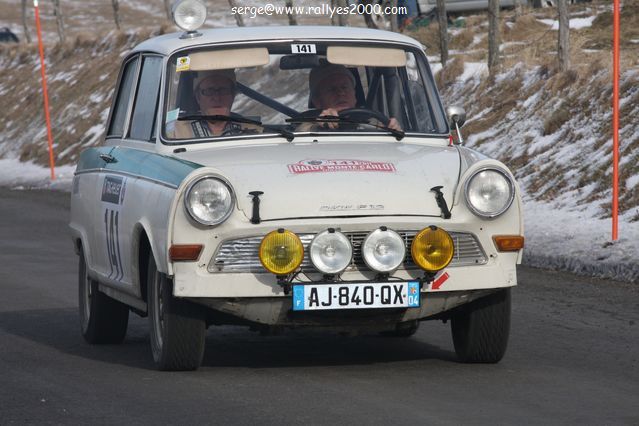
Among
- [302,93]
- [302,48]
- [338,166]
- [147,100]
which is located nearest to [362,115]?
[302,93]

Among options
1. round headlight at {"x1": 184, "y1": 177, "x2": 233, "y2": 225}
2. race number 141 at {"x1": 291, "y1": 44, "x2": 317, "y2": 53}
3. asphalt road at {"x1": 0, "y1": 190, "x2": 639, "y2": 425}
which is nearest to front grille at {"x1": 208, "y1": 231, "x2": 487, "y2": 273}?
round headlight at {"x1": 184, "y1": 177, "x2": 233, "y2": 225}

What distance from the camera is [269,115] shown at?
8.59 meters

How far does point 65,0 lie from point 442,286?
380 ft

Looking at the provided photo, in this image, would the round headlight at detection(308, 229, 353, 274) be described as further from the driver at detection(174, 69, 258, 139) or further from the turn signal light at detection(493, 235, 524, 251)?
the driver at detection(174, 69, 258, 139)

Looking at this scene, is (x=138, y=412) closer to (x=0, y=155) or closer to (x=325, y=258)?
(x=325, y=258)

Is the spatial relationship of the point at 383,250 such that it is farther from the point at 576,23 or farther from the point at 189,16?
the point at 576,23

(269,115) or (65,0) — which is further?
(65,0)

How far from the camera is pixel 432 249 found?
23.7ft

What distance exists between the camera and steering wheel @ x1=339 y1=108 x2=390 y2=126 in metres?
8.50

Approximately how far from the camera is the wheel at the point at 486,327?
7.68 meters

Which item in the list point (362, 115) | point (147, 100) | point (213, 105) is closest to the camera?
point (213, 105)

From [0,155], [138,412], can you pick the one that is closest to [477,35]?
[0,155]

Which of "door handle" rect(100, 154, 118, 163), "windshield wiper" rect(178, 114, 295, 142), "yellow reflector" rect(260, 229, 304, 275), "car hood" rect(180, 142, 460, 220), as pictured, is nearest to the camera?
"yellow reflector" rect(260, 229, 304, 275)

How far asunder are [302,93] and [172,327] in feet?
6.21
